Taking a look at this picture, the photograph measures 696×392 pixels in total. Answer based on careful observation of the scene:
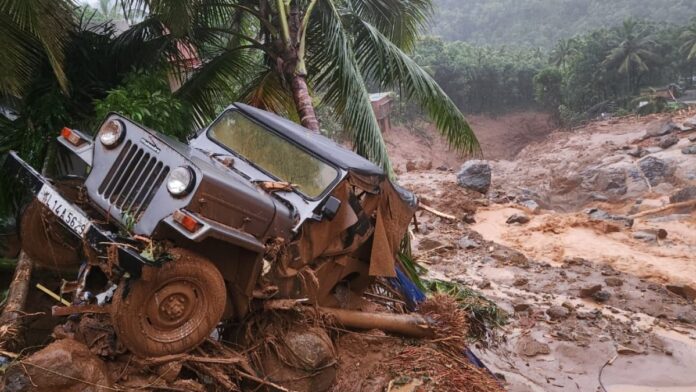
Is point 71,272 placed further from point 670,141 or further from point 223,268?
point 670,141

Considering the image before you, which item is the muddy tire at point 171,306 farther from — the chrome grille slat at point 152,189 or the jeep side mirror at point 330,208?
the jeep side mirror at point 330,208

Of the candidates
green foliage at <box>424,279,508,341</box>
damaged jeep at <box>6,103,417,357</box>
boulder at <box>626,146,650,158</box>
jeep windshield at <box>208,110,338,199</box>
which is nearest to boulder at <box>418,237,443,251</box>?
green foliage at <box>424,279,508,341</box>

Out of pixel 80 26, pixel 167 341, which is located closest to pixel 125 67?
pixel 80 26

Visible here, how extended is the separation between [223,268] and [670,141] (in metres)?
22.8

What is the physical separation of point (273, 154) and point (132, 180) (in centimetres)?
140

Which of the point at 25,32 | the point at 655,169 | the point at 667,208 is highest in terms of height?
the point at 655,169

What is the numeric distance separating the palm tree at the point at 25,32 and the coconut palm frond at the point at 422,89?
4.74 m

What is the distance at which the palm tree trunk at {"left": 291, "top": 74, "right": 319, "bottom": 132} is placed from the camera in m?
7.86

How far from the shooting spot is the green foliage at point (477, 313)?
22.1ft

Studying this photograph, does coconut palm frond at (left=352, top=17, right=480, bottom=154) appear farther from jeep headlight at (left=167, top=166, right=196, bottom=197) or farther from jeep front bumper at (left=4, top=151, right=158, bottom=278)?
jeep front bumper at (left=4, top=151, right=158, bottom=278)

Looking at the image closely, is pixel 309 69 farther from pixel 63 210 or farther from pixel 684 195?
pixel 684 195

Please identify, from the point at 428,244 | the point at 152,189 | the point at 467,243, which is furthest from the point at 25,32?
the point at 467,243

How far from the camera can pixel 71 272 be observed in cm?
441

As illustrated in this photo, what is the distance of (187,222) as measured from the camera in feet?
9.97
